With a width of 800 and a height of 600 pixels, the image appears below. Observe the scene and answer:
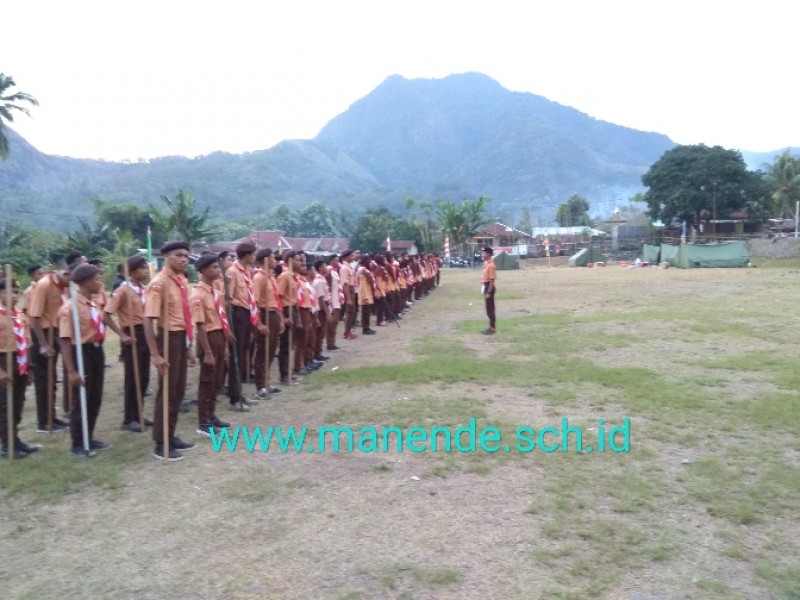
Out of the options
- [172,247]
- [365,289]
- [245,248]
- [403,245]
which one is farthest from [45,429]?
[403,245]

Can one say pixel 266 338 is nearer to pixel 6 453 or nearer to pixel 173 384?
pixel 173 384

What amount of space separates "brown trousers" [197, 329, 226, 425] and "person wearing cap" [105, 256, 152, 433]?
0.83 m

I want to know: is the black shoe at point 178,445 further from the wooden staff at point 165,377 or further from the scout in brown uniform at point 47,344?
the scout in brown uniform at point 47,344

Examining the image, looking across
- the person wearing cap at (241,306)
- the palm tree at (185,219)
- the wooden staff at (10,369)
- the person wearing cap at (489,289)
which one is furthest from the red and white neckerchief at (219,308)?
the palm tree at (185,219)

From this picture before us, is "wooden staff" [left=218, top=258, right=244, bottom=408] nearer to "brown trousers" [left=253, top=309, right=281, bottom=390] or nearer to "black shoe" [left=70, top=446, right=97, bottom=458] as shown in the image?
"brown trousers" [left=253, top=309, right=281, bottom=390]

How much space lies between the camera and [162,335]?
6.11 metres

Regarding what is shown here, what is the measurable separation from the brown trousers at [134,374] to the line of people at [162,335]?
11 millimetres

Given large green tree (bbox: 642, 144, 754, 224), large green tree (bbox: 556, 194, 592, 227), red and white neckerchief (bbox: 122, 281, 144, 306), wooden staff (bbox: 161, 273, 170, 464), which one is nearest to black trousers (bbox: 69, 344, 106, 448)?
wooden staff (bbox: 161, 273, 170, 464)

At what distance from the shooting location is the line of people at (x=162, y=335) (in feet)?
19.5

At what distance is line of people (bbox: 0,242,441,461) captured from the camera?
5.94 m

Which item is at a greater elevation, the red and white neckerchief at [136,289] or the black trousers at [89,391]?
the red and white neckerchief at [136,289]

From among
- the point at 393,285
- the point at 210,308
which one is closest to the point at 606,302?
the point at 393,285

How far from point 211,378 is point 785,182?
61715mm

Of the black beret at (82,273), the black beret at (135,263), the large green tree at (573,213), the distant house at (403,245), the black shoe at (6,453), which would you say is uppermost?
the large green tree at (573,213)
